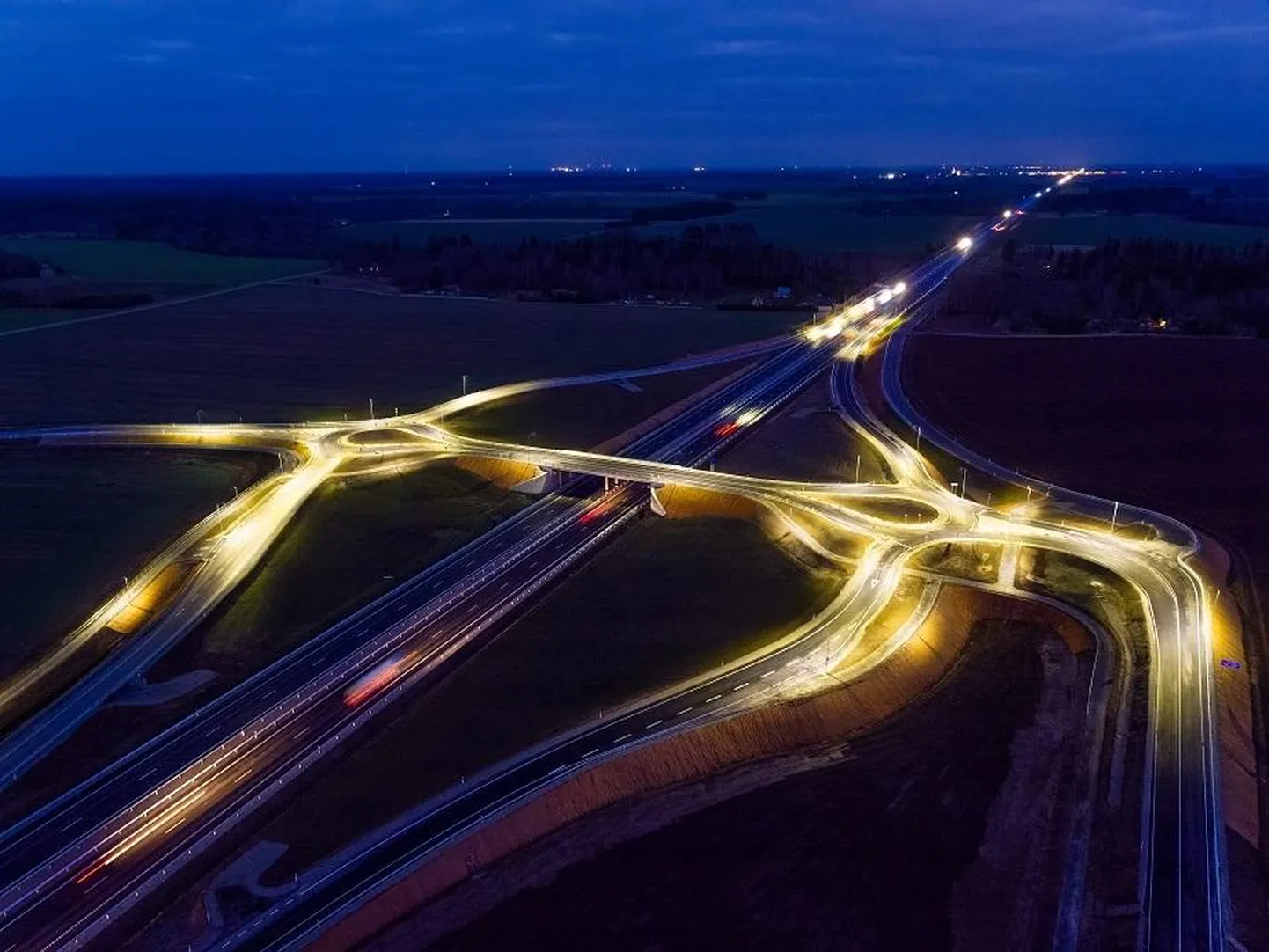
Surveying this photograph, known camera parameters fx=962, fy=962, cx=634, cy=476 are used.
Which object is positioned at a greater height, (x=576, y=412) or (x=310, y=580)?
(x=576, y=412)

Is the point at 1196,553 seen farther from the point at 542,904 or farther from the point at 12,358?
the point at 12,358

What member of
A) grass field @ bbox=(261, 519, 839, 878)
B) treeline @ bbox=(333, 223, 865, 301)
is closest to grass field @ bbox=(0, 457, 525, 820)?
grass field @ bbox=(261, 519, 839, 878)

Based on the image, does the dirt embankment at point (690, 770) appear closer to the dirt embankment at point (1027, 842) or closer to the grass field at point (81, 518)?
the dirt embankment at point (1027, 842)

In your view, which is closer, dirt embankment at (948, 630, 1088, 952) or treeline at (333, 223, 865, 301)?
dirt embankment at (948, 630, 1088, 952)

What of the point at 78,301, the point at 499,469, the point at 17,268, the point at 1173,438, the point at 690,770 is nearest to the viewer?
the point at 690,770

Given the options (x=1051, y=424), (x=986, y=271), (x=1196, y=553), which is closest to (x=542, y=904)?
(x=1196, y=553)

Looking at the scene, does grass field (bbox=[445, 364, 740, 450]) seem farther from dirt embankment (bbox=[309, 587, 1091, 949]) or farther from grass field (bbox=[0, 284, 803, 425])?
dirt embankment (bbox=[309, 587, 1091, 949])

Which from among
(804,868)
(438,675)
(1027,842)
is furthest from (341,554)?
(1027,842)

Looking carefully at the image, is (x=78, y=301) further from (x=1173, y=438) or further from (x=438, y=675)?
(x=1173, y=438)
